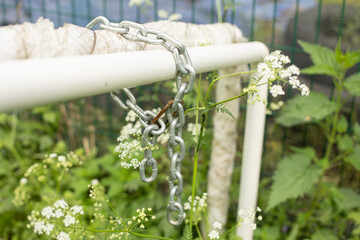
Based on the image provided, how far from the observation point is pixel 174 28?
1044 millimetres

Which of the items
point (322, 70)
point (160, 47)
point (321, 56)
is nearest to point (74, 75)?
point (160, 47)

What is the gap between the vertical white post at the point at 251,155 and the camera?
124 centimetres

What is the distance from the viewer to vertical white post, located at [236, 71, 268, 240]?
124 cm

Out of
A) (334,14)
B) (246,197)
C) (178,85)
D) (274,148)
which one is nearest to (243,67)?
(246,197)

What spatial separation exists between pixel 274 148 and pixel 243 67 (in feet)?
3.75

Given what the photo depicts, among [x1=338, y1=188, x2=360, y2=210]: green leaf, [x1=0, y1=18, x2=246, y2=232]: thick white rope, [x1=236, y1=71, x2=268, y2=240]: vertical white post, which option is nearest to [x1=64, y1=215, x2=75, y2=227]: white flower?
[x1=0, y1=18, x2=246, y2=232]: thick white rope

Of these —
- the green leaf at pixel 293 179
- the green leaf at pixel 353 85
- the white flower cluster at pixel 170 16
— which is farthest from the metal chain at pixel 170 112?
the green leaf at pixel 353 85

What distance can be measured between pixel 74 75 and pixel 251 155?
0.91m

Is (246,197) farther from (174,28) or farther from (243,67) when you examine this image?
(174,28)

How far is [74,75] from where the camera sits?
512mm

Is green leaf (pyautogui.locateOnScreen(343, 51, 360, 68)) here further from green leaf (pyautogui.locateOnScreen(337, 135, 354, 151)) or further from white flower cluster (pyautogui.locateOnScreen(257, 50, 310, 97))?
white flower cluster (pyautogui.locateOnScreen(257, 50, 310, 97))

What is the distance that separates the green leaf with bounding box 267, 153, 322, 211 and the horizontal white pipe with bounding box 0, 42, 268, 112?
3.44 feet

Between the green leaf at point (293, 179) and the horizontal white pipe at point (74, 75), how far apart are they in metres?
1.05

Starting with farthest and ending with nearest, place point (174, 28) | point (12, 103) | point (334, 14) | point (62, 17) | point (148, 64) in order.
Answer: point (334, 14) < point (62, 17) < point (174, 28) < point (148, 64) < point (12, 103)
